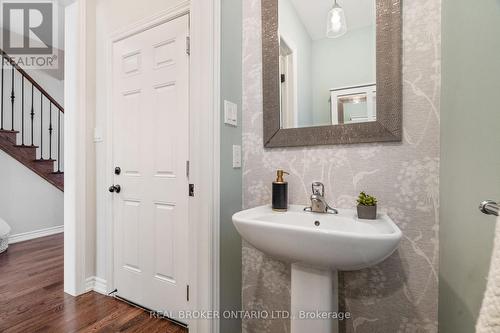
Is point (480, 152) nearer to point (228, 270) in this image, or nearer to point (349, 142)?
point (349, 142)

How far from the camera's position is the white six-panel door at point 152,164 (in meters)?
1.60

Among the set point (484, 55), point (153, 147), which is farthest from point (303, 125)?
point (153, 147)

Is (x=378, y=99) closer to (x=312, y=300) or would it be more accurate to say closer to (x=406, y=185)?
(x=406, y=185)

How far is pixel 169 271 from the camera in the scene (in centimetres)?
164

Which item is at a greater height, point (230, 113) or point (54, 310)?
point (230, 113)

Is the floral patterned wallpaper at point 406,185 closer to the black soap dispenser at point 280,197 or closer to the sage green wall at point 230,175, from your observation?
the black soap dispenser at point 280,197

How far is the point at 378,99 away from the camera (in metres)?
1.06

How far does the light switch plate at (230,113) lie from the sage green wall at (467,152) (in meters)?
0.90

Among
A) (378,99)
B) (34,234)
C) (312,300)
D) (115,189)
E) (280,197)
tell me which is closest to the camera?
(312,300)

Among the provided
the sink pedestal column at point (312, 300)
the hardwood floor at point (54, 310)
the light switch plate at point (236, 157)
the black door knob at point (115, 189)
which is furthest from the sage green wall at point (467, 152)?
the black door knob at point (115, 189)

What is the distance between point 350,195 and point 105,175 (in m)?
1.81

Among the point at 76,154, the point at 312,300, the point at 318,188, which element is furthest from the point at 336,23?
the point at 76,154

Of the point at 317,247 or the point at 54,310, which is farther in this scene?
the point at 54,310

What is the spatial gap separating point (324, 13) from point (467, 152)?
894 mm
